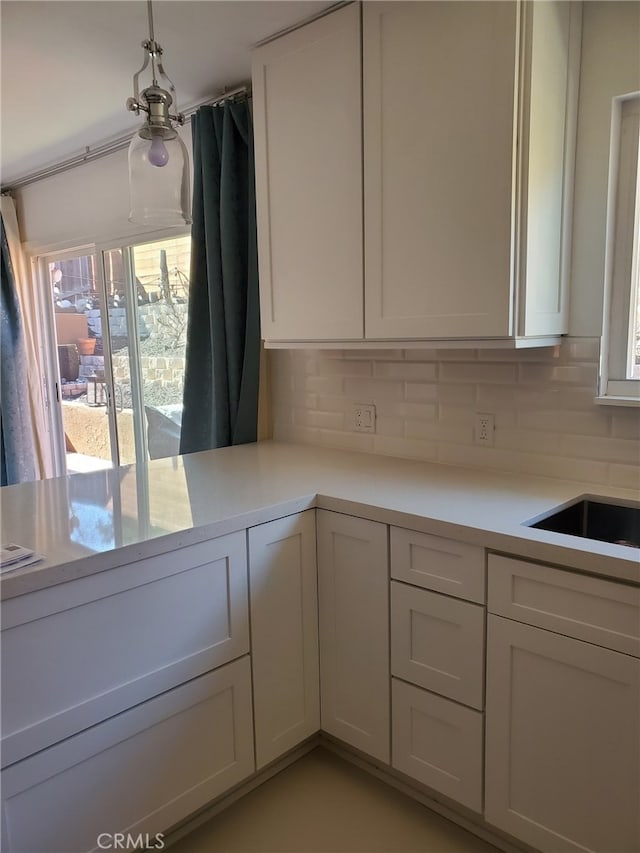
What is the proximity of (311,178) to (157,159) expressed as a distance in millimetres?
619

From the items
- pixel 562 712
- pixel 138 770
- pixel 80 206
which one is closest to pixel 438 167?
pixel 562 712

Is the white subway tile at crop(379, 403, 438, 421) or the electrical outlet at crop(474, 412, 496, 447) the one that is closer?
the electrical outlet at crop(474, 412, 496, 447)

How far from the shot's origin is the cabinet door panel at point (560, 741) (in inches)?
51.0

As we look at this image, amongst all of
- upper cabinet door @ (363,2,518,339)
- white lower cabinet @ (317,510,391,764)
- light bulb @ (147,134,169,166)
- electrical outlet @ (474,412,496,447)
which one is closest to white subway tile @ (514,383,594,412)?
electrical outlet @ (474,412,496,447)

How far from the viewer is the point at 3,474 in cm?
406

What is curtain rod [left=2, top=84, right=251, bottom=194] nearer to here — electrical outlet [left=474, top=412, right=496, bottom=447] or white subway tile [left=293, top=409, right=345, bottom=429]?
white subway tile [left=293, top=409, right=345, bottom=429]

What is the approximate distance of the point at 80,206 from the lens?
3572 mm

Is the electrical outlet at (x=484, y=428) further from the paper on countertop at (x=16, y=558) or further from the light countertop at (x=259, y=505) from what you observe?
the paper on countertop at (x=16, y=558)

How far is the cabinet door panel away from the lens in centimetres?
130

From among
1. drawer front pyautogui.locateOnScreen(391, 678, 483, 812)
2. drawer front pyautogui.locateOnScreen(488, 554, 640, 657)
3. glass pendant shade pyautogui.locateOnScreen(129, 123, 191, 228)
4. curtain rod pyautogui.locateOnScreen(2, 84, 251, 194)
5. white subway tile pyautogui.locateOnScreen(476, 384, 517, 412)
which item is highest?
curtain rod pyautogui.locateOnScreen(2, 84, 251, 194)

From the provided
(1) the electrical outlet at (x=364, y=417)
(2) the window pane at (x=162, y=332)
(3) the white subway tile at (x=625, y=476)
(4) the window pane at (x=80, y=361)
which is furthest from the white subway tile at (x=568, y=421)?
(4) the window pane at (x=80, y=361)

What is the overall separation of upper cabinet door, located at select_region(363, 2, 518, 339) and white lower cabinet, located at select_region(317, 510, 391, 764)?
624 millimetres

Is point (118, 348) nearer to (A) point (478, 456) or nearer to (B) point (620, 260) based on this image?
(A) point (478, 456)

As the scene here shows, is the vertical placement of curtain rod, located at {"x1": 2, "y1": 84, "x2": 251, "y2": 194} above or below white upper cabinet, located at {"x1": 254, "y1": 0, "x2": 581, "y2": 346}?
above
